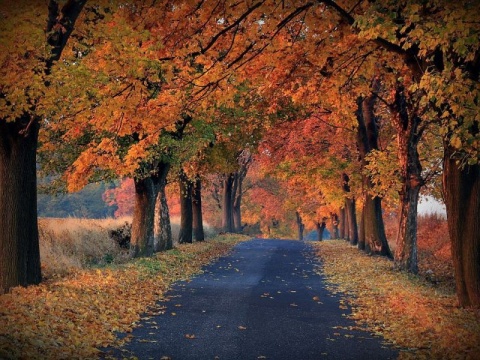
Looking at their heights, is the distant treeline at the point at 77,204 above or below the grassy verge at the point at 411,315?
above

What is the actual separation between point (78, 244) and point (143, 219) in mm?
2631

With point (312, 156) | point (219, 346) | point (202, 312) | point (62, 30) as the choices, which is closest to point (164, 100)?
point (62, 30)

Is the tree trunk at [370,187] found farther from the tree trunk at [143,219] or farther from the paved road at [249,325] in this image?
the tree trunk at [143,219]

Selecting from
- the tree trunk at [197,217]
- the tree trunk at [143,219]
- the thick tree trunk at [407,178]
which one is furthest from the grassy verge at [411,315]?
the tree trunk at [197,217]

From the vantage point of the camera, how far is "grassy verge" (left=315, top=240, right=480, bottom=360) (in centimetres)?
852

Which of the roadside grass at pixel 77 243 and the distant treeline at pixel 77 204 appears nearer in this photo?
the roadside grass at pixel 77 243

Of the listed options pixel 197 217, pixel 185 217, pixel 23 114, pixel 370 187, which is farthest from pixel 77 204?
pixel 23 114

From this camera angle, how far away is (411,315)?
1091 cm

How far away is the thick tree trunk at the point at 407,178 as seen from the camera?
19.2 metres

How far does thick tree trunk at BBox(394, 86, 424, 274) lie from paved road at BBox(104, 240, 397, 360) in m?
3.83

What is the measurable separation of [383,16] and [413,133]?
33.6 feet

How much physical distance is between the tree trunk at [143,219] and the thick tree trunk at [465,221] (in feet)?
42.0

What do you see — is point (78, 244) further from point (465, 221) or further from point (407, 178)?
point (465, 221)

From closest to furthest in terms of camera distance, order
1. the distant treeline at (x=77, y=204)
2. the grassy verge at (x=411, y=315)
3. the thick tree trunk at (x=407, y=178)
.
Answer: the grassy verge at (x=411, y=315) < the thick tree trunk at (x=407, y=178) < the distant treeline at (x=77, y=204)
